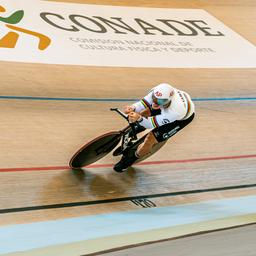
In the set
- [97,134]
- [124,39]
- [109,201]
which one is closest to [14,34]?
[124,39]

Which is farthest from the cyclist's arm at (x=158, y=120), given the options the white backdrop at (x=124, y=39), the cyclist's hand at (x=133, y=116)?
the white backdrop at (x=124, y=39)

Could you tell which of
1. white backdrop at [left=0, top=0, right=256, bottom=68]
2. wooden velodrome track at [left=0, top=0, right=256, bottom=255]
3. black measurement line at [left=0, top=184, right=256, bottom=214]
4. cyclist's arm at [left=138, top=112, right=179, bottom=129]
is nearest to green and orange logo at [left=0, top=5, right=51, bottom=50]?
white backdrop at [left=0, top=0, right=256, bottom=68]

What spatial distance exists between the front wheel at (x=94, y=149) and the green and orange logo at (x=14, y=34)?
2.92m

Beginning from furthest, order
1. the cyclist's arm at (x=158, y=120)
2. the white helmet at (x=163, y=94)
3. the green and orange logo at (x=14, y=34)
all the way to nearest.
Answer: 1. the green and orange logo at (x=14, y=34)
2. the cyclist's arm at (x=158, y=120)
3. the white helmet at (x=163, y=94)

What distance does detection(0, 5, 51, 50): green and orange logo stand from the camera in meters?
6.65

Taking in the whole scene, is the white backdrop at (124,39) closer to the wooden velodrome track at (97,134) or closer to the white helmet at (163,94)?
the wooden velodrome track at (97,134)

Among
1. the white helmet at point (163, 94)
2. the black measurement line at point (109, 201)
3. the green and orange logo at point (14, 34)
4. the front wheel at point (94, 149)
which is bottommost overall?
the green and orange logo at point (14, 34)

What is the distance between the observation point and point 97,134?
493 cm

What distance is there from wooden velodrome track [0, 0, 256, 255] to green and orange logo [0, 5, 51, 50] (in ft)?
1.82

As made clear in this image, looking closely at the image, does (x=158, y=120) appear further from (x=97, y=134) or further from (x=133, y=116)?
(x=97, y=134)

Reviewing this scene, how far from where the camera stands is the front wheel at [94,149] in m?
4.02

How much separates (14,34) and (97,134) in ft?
8.59

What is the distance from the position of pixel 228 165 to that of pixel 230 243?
1.87m

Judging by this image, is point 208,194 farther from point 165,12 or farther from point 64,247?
point 165,12
